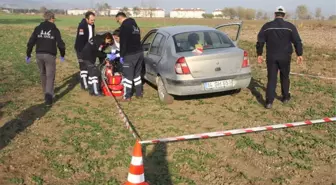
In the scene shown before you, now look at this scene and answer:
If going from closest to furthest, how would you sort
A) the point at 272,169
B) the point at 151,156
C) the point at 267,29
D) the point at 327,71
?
the point at 272,169, the point at 151,156, the point at 267,29, the point at 327,71

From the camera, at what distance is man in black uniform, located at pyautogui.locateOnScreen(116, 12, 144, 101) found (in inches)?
312

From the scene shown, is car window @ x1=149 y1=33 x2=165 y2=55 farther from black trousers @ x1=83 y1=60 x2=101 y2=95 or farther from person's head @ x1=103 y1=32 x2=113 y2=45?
black trousers @ x1=83 y1=60 x2=101 y2=95

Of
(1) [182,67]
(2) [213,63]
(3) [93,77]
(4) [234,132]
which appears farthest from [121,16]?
(4) [234,132]

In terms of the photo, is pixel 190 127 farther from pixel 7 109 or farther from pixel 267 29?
pixel 7 109

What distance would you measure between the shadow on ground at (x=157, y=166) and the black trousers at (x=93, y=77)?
369cm

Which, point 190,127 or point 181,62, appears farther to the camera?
point 181,62

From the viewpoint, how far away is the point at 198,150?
17.4ft

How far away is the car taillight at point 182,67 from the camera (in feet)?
23.7

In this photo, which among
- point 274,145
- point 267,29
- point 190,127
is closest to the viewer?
point 274,145

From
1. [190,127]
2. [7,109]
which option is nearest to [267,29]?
[190,127]

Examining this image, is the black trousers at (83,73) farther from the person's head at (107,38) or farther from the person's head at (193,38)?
the person's head at (193,38)

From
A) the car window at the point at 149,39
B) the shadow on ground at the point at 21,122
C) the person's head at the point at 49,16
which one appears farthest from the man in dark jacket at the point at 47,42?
the car window at the point at 149,39

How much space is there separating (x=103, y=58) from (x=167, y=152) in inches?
183

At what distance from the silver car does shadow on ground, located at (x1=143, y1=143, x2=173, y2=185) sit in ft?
7.01
